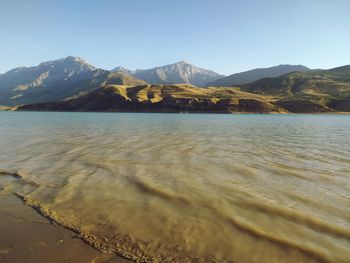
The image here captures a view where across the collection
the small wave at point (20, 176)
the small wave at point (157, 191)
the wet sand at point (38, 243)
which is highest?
the wet sand at point (38, 243)

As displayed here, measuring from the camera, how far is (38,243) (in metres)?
8.30

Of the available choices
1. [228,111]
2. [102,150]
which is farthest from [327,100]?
[102,150]

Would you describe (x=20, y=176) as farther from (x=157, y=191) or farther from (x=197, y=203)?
(x=197, y=203)

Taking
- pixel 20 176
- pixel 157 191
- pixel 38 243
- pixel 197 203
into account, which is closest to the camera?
pixel 38 243

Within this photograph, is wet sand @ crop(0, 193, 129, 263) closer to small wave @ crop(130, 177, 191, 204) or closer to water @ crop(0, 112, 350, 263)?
water @ crop(0, 112, 350, 263)

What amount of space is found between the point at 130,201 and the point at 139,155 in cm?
1158

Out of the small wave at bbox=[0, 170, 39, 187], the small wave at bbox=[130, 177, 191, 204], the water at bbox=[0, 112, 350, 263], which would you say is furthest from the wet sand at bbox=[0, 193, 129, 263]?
the small wave at bbox=[130, 177, 191, 204]

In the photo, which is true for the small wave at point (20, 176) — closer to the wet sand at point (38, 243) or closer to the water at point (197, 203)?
the water at point (197, 203)

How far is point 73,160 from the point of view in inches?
857

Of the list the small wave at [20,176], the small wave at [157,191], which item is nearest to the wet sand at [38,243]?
the small wave at [20,176]

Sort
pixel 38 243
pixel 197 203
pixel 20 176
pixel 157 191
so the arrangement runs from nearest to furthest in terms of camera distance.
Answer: pixel 38 243
pixel 197 203
pixel 157 191
pixel 20 176

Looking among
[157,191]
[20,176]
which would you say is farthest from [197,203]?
[20,176]

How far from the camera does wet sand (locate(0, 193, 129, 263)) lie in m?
7.56

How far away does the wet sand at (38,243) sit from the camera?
24.8 ft
